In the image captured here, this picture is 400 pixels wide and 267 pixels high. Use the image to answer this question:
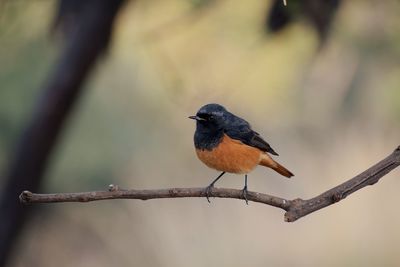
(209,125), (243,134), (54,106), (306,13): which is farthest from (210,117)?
(54,106)

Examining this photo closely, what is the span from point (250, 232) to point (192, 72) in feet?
11.1

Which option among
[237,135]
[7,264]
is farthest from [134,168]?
[237,135]

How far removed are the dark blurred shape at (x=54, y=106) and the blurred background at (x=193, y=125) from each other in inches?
4.2

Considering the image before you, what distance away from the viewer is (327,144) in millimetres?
6762

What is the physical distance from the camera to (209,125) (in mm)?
3453

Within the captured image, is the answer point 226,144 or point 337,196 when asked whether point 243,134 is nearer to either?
point 226,144

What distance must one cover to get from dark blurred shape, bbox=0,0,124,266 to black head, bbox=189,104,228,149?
2.08 metres

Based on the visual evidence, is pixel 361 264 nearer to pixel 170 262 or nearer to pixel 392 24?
pixel 170 262

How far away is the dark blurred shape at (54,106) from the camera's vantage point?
5414mm

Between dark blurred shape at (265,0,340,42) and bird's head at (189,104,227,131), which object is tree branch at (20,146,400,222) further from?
dark blurred shape at (265,0,340,42)

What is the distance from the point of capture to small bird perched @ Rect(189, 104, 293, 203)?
132 inches

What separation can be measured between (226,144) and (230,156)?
0.05 metres

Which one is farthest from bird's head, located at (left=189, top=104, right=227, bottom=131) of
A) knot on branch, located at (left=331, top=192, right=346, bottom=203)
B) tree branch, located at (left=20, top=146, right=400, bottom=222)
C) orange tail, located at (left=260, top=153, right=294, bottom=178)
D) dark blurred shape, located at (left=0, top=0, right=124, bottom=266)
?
dark blurred shape, located at (left=0, top=0, right=124, bottom=266)

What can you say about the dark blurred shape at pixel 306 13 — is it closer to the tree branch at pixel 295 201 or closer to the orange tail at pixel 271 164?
the orange tail at pixel 271 164
